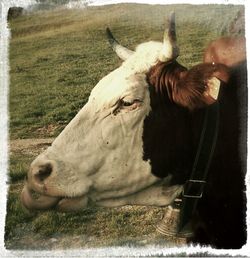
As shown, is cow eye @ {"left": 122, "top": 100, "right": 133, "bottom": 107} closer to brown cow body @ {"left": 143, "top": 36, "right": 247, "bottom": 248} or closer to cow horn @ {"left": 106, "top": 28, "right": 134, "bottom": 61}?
brown cow body @ {"left": 143, "top": 36, "right": 247, "bottom": 248}

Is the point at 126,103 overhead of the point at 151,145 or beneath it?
overhead

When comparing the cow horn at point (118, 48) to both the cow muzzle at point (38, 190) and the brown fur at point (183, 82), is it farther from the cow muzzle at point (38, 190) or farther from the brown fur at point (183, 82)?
the cow muzzle at point (38, 190)

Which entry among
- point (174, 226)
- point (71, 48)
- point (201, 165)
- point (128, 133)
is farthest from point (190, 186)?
point (71, 48)

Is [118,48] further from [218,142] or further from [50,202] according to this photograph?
[50,202]

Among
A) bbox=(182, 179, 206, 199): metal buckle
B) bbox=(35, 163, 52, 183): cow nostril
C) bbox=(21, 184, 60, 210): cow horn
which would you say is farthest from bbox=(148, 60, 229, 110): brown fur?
bbox=(21, 184, 60, 210): cow horn

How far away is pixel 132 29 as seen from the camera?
3.51 m

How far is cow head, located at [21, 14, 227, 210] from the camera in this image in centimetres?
322

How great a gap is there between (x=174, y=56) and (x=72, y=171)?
897 mm

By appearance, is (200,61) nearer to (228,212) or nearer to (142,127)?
(142,127)

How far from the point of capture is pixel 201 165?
328 cm

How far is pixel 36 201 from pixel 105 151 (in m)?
0.53

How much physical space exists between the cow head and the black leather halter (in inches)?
2.9

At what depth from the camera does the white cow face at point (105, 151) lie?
3.22 metres

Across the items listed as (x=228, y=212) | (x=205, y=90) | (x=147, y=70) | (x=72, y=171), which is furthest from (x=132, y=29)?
(x=228, y=212)
